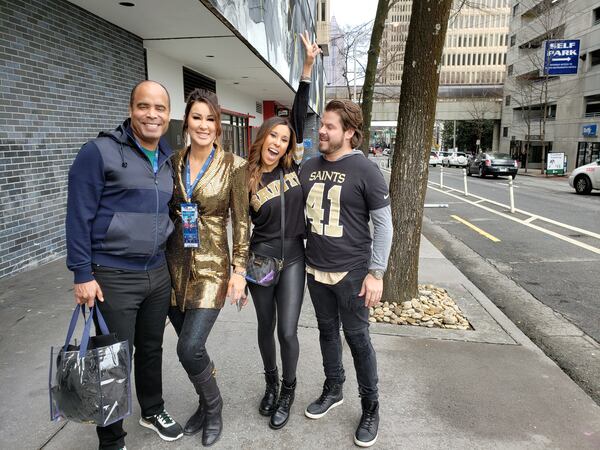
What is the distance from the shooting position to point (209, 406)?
8.56 feet

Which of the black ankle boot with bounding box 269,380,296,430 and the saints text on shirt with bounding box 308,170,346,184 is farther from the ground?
the saints text on shirt with bounding box 308,170,346,184

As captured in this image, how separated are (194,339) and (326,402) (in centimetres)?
98

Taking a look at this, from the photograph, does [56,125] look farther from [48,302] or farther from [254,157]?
[254,157]

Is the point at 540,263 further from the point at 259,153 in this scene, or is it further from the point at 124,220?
the point at 124,220

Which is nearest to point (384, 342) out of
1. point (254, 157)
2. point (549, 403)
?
point (549, 403)

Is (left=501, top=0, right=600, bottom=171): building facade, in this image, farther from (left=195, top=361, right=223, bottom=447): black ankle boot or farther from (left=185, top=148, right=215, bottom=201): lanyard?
(left=195, top=361, right=223, bottom=447): black ankle boot

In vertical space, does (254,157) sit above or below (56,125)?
below

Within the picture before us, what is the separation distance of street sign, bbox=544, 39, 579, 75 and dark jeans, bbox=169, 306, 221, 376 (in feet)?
99.8

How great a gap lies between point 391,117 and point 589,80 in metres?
20.3

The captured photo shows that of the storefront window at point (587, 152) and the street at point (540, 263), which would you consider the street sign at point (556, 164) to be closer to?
the storefront window at point (587, 152)

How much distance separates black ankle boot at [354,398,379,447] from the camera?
2.55 metres

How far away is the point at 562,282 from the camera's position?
20.2 feet

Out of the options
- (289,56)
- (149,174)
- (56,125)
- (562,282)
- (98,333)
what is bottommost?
(562,282)

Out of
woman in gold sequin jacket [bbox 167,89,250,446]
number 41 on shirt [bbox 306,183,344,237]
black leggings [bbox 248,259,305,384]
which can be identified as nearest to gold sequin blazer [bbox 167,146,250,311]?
woman in gold sequin jacket [bbox 167,89,250,446]
